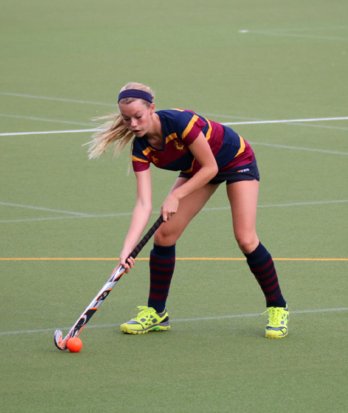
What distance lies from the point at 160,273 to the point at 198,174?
2.85 ft

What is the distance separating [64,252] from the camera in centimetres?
1011

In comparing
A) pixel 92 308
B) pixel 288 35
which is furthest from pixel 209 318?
pixel 288 35

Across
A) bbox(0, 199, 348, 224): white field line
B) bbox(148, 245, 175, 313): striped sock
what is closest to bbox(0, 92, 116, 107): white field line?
bbox(0, 199, 348, 224): white field line

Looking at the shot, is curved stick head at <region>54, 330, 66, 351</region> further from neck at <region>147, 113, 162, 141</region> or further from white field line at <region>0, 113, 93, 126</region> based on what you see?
white field line at <region>0, 113, 93, 126</region>

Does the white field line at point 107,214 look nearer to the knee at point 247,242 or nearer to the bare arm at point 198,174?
the knee at point 247,242

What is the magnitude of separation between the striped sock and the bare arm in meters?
0.52

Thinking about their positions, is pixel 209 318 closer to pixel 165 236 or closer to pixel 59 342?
pixel 165 236

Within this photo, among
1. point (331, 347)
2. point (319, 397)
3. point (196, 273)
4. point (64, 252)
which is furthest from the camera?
point (64, 252)

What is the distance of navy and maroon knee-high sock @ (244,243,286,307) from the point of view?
7918 mm

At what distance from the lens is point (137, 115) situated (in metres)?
7.40

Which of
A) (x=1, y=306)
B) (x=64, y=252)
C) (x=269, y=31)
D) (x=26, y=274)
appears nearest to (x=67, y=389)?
(x=1, y=306)

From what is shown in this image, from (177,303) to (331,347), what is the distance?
1.41 metres

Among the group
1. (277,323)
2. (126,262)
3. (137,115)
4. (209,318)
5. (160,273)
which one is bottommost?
(209,318)

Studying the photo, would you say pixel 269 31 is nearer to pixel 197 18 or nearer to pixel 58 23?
pixel 197 18
